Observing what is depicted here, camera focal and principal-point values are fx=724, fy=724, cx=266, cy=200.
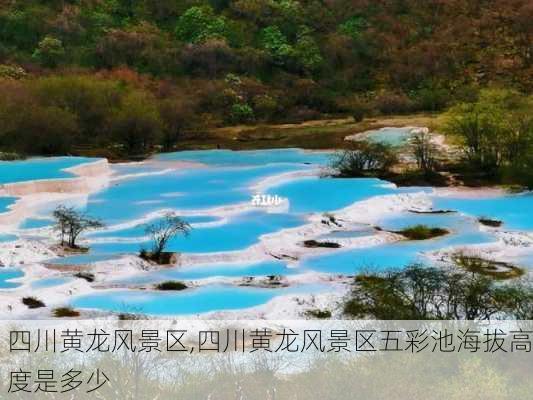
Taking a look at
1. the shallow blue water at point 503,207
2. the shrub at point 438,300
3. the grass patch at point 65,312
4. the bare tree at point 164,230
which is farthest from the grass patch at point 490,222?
the grass patch at point 65,312

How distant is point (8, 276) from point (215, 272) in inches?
172

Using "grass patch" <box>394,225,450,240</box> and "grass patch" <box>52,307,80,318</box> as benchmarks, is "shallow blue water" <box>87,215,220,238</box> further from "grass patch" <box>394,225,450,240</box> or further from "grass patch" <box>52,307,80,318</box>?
"grass patch" <box>394,225,450,240</box>

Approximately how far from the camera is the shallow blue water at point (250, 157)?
2928cm

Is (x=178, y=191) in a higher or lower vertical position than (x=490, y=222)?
higher

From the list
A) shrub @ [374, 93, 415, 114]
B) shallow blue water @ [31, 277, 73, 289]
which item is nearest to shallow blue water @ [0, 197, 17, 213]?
shallow blue water @ [31, 277, 73, 289]

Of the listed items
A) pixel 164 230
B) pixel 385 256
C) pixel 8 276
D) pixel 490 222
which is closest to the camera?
pixel 8 276

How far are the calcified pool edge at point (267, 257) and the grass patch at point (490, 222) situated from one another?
976mm

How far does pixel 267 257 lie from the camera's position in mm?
16812

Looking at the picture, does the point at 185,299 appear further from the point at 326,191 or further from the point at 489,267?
the point at 326,191

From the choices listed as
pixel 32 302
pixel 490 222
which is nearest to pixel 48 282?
pixel 32 302

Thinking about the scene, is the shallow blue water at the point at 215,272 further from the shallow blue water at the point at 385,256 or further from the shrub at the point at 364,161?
the shrub at the point at 364,161

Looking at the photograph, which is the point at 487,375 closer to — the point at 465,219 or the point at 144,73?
the point at 465,219

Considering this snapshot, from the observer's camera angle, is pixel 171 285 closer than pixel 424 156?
Yes

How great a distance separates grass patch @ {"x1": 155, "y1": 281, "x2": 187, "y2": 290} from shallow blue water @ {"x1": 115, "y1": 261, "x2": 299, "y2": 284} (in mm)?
255
